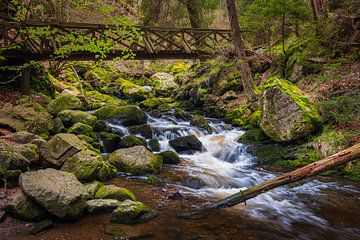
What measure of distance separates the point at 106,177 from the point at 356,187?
17.8 ft

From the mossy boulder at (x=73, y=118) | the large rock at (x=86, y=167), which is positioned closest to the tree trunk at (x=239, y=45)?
the mossy boulder at (x=73, y=118)

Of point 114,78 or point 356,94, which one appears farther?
point 114,78

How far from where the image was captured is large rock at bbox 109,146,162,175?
303 inches

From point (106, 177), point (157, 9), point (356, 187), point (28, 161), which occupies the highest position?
point (157, 9)

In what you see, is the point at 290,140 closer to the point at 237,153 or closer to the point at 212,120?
the point at 237,153

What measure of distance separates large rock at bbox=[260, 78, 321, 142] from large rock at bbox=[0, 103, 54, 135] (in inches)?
260

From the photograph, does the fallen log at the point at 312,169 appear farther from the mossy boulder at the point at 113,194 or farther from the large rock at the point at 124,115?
the large rock at the point at 124,115

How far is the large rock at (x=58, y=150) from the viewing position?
6.62m

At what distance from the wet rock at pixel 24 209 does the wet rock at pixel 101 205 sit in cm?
74

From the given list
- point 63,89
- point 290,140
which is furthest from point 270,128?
point 63,89

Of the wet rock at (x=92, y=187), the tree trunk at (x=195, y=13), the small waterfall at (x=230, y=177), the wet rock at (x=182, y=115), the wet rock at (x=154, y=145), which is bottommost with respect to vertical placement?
the small waterfall at (x=230, y=177)

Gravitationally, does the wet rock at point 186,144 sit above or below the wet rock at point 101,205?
below

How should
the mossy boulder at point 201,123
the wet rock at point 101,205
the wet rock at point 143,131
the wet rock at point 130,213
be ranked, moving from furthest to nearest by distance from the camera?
the mossy boulder at point 201,123, the wet rock at point 143,131, the wet rock at point 101,205, the wet rock at point 130,213

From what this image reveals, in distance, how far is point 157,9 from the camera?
17594 mm
